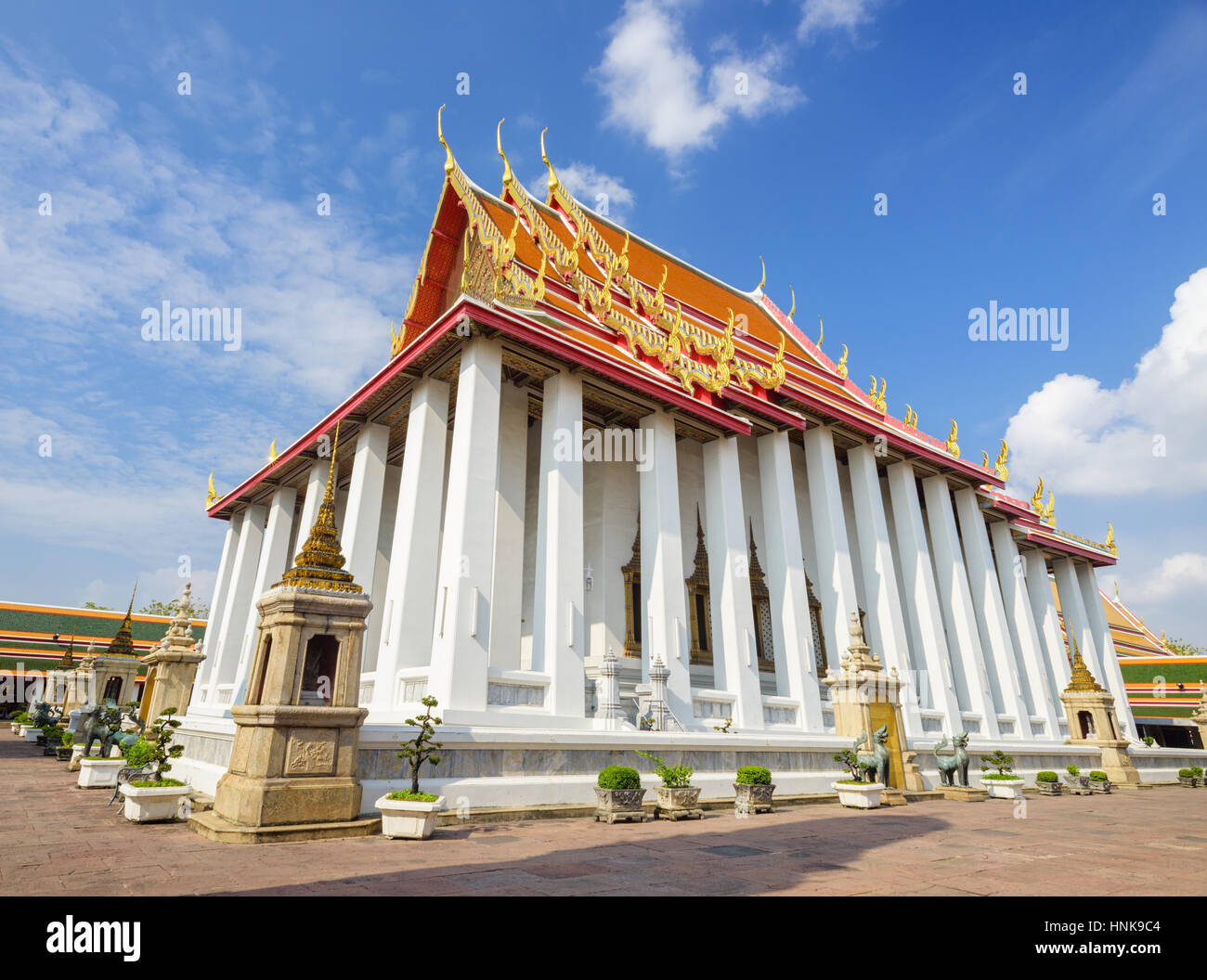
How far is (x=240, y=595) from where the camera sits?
68.8 ft

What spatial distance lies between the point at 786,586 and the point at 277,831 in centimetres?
1233

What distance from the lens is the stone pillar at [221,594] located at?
2142 centimetres

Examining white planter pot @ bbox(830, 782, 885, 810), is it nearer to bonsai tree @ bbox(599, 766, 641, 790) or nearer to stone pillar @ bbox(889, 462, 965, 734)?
bonsai tree @ bbox(599, 766, 641, 790)

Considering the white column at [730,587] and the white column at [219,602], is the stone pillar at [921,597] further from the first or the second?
the white column at [219,602]

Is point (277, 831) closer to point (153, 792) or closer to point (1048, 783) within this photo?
point (153, 792)

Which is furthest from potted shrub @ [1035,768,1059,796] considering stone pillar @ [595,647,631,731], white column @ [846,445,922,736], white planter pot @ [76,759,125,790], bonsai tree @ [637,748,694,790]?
white planter pot @ [76,759,125,790]

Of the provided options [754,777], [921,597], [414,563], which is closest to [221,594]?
[414,563]

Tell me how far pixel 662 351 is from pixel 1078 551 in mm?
21292

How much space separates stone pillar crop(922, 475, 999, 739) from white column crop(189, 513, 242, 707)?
21142 millimetres

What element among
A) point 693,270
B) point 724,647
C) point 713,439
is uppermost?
point 693,270

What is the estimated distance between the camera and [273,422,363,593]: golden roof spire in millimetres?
8172
